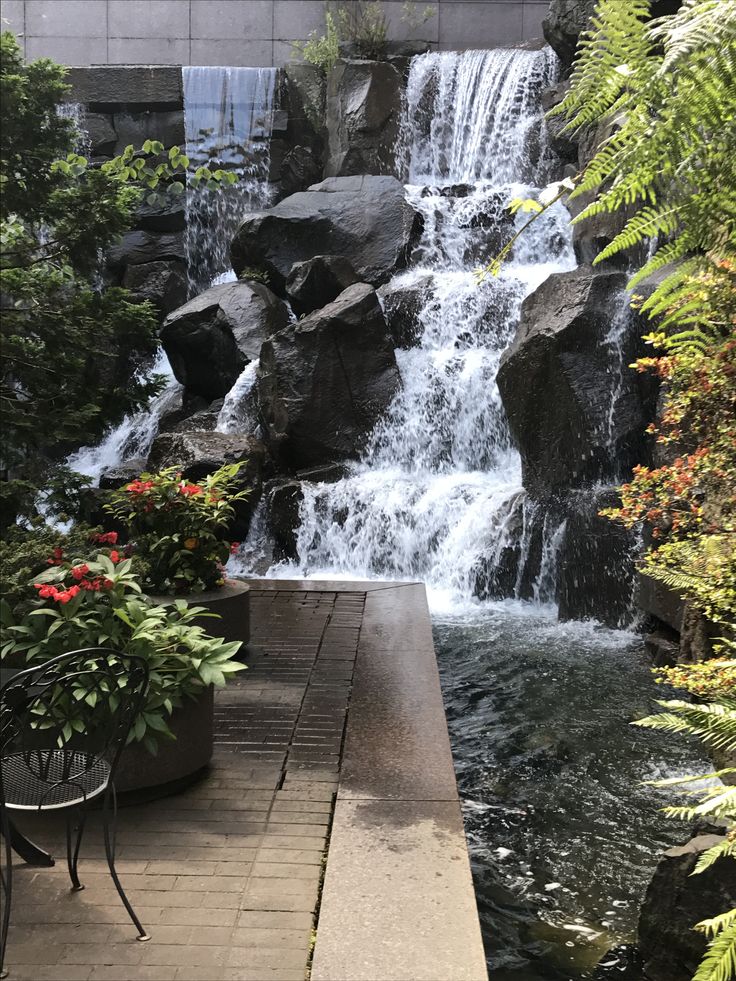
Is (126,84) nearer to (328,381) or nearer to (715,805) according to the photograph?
(328,381)

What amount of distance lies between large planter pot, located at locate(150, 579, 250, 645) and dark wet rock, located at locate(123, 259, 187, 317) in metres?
12.9

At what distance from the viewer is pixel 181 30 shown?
842 inches

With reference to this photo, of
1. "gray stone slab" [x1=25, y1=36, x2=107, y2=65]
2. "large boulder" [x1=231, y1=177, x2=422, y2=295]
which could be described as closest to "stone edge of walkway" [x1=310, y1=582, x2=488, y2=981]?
"large boulder" [x1=231, y1=177, x2=422, y2=295]

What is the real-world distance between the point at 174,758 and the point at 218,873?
2.54 feet

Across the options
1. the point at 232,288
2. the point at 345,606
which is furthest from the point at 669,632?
the point at 232,288

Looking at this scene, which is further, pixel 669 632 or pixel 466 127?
pixel 466 127

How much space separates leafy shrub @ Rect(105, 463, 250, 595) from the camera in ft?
19.4

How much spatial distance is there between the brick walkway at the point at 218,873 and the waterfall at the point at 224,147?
1549 centimetres

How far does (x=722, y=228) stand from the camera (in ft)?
7.02

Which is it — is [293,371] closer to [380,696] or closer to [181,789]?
[380,696]

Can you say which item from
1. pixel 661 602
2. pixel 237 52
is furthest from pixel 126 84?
pixel 661 602

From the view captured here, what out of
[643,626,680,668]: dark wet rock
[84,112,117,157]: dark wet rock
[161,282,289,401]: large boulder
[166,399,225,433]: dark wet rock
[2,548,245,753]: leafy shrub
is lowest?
[643,626,680,668]: dark wet rock

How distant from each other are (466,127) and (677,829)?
1595 cm

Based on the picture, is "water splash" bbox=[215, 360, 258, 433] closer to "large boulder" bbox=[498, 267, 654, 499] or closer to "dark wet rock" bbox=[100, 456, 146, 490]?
"dark wet rock" bbox=[100, 456, 146, 490]
